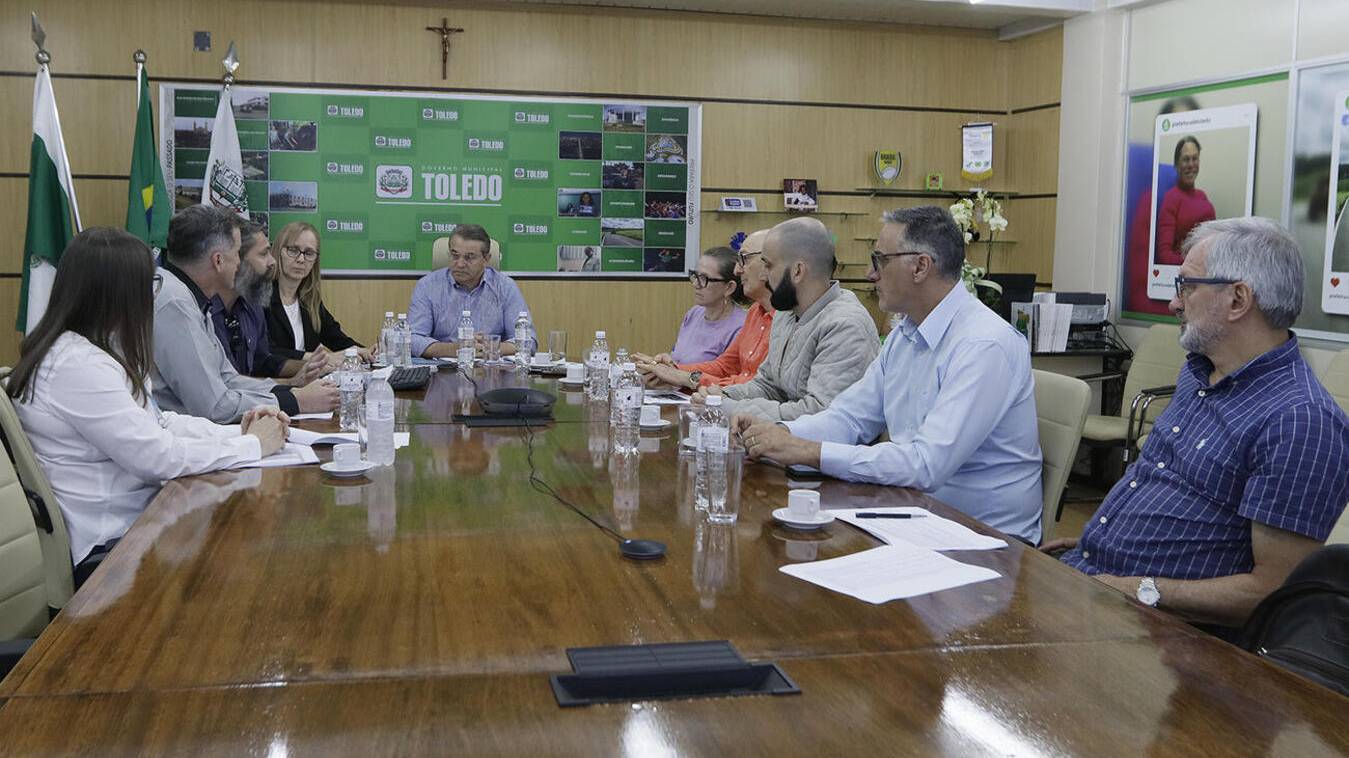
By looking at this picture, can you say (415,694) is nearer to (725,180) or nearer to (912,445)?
(912,445)

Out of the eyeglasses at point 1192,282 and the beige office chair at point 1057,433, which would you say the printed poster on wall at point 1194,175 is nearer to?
the beige office chair at point 1057,433

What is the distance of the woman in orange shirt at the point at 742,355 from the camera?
457cm

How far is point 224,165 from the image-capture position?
21.5 feet

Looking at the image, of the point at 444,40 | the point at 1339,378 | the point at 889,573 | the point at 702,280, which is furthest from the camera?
the point at 444,40

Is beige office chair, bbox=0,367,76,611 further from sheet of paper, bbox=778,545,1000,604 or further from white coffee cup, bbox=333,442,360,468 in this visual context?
sheet of paper, bbox=778,545,1000,604

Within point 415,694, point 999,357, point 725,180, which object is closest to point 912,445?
point 999,357

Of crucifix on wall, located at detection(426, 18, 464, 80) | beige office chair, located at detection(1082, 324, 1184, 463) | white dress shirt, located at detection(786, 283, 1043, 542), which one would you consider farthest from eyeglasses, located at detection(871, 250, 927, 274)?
crucifix on wall, located at detection(426, 18, 464, 80)

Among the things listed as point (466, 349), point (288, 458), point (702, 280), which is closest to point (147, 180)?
point (466, 349)

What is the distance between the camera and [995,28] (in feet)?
24.9

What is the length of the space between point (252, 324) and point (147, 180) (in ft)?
5.95

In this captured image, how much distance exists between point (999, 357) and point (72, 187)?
5358 mm

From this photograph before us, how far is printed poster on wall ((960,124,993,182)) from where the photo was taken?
24.3 ft

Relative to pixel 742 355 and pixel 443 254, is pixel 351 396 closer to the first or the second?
pixel 742 355

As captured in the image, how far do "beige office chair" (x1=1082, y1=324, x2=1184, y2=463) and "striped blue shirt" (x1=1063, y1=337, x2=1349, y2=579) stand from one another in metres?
3.17
